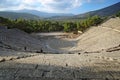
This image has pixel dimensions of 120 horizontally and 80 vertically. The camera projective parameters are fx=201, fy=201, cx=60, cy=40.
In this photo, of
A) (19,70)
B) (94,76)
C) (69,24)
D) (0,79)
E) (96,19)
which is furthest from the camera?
(69,24)

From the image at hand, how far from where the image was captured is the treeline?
265ft

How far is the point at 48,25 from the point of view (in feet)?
321

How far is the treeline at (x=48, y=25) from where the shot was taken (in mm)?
80688

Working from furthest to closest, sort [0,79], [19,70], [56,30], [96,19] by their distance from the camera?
1. [56,30]
2. [96,19]
3. [19,70]
4. [0,79]

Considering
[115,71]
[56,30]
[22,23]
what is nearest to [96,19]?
[56,30]

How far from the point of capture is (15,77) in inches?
323

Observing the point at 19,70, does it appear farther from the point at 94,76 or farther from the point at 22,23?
the point at 22,23

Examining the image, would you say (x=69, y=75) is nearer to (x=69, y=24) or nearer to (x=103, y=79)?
(x=103, y=79)

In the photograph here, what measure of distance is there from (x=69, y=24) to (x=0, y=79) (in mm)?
81961

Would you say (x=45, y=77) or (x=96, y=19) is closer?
(x=45, y=77)

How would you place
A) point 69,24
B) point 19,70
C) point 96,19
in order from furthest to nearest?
1. point 69,24
2. point 96,19
3. point 19,70

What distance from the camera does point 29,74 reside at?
28.5ft

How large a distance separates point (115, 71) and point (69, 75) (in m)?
2.32

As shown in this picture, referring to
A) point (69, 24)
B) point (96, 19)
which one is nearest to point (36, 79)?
point (96, 19)
